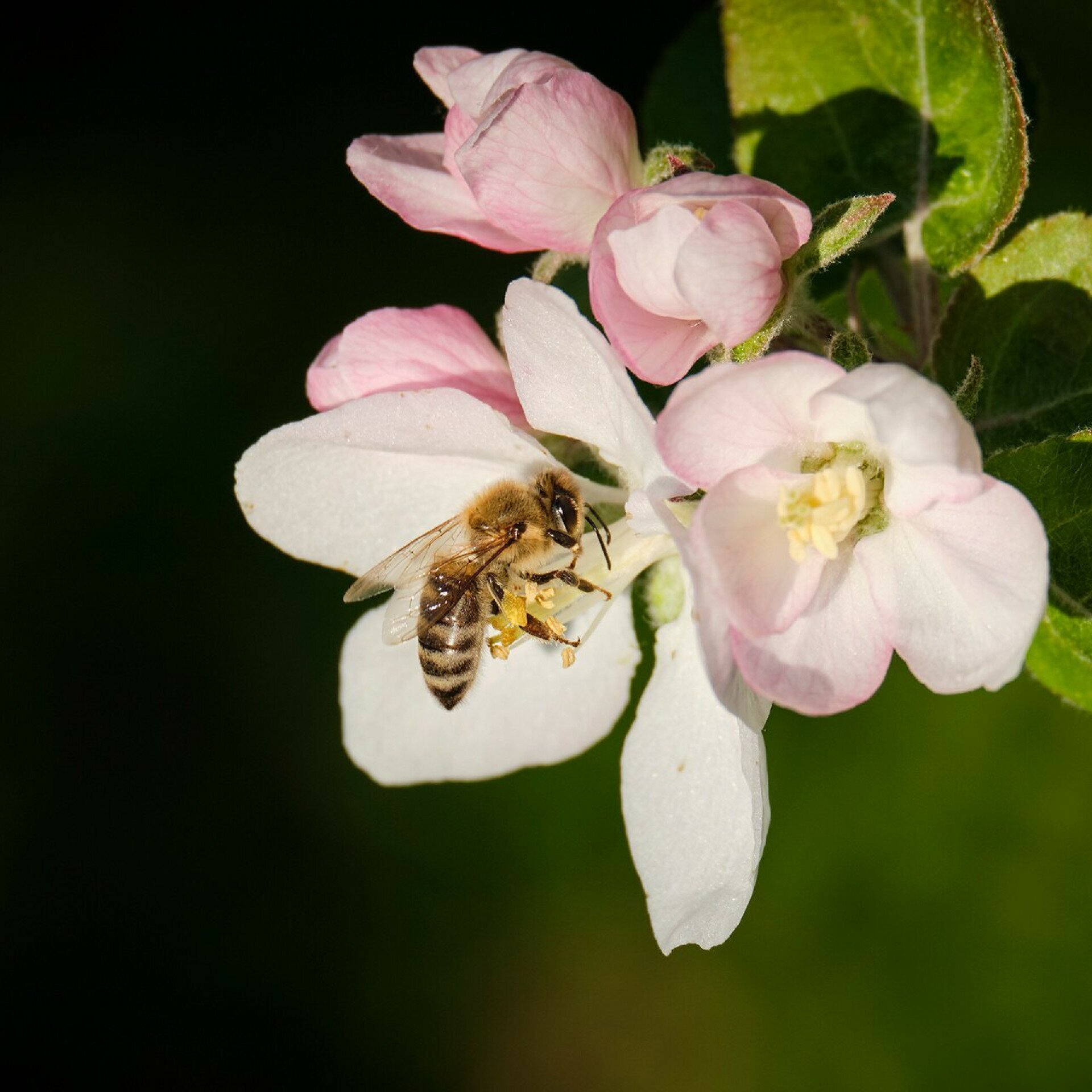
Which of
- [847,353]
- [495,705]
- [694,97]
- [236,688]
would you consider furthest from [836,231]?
[236,688]

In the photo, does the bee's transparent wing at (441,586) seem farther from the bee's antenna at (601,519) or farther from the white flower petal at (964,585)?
the white flower petal at (964,585)

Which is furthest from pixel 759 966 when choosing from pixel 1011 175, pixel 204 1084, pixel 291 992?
pixel 1011 175

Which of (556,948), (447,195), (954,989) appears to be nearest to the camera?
(447,195)

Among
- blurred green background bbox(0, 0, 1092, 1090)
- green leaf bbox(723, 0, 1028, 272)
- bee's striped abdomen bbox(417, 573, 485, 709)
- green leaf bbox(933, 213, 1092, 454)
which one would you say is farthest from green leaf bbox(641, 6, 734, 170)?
blurred green background bbox(0, 0, 1092, 1090)

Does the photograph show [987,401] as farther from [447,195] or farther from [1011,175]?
[447,195]

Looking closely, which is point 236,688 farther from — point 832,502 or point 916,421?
point 916,421

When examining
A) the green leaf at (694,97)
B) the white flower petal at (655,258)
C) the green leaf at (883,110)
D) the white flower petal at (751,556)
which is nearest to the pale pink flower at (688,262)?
the white flower petal at (655,258)
